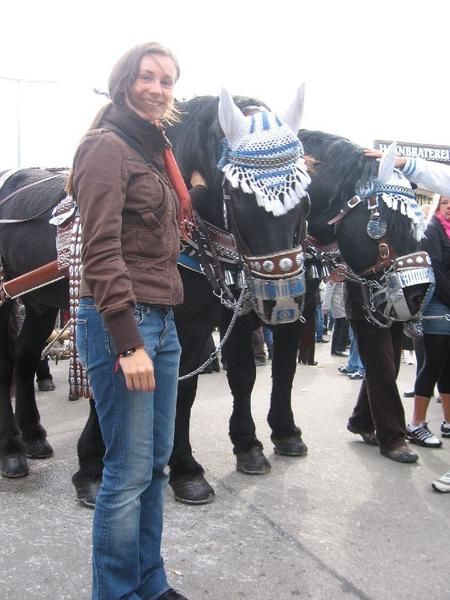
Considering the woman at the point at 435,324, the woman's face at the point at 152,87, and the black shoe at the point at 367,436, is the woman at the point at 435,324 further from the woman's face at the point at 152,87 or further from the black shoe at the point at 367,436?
the woman's face at the point at 152,87

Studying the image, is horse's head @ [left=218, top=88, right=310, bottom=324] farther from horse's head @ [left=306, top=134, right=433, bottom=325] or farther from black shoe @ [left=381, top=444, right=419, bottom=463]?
black shoe @ [left=381, top=444, right=419, bottom=463]

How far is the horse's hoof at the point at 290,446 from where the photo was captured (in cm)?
434

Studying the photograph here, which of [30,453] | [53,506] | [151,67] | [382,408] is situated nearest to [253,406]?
[382,408]

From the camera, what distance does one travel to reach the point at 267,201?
2957mm

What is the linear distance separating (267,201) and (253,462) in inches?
73.2

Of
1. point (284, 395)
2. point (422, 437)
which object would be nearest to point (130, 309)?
point (284, 395)

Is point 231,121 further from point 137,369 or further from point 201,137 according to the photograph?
point 137,369

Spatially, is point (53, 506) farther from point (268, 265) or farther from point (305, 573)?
point (268, 265)

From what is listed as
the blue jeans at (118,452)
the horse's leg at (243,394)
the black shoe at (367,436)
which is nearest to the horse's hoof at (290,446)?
the horse's leg at (243,394)

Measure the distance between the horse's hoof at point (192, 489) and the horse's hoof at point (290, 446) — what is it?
94 cm

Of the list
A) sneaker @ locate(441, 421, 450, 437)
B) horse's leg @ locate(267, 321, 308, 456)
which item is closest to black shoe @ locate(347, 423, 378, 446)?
horse's leg @ locate(267, 321, 308, 456)

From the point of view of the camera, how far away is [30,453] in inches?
167

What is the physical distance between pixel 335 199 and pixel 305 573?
8.32ft

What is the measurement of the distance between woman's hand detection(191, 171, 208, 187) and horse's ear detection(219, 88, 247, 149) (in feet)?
0.89
